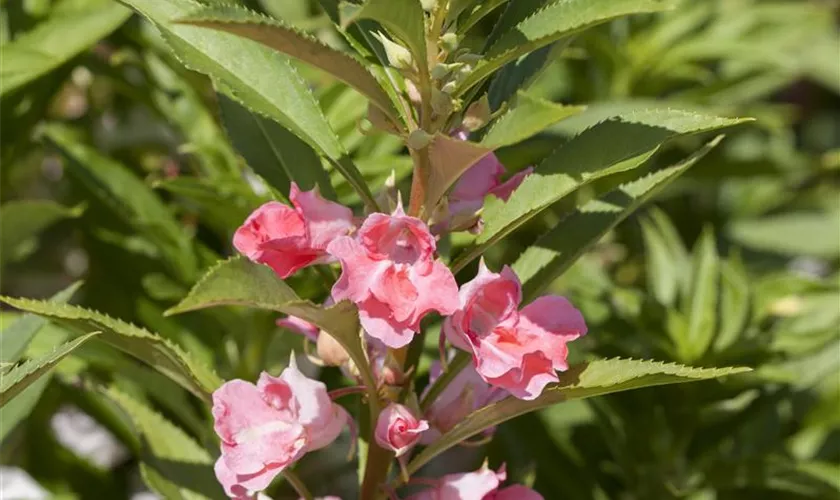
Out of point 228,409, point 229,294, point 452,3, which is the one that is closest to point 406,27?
point 452,3

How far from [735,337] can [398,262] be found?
0.67m

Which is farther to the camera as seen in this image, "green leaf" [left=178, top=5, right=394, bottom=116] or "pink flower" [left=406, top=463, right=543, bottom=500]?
"pink flower" [left=406, top=463, right=543, bottom=500]

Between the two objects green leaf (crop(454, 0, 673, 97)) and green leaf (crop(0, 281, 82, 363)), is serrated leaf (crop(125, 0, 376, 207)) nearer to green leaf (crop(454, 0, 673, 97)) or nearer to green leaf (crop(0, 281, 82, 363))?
green leaf (crop(454, 0, 673, 97))

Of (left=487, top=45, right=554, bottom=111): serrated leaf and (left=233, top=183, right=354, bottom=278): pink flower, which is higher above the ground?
(left=487, top=45, right=554, bottom=111): serrated leaf

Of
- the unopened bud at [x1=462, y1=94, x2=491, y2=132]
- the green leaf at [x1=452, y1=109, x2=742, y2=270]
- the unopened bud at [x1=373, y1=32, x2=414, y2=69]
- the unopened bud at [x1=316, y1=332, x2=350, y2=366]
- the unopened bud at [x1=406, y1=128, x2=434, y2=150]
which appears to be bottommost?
the unopened bud at [x1=316, y1=332, x2=350, y2=366]

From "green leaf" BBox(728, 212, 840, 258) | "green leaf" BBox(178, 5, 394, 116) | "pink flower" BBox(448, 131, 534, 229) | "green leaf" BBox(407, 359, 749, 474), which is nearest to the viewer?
"green leaf" BBox(178, 5, 394, 116)

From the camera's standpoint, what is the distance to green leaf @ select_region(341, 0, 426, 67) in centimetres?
58

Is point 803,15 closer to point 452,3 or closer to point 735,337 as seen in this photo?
point 735,337

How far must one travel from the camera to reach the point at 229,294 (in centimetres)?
65

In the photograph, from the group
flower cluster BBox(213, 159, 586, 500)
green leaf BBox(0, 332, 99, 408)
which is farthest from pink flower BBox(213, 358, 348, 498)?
green leaf BBox(0, 332, 99, 408)

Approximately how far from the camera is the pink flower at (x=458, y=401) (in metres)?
0.82

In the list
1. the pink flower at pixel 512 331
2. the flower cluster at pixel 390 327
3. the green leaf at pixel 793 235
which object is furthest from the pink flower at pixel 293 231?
the green leaf at pixel 793 235

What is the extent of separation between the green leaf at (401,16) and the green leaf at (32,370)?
28 centimetres

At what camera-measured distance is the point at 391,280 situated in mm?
706
